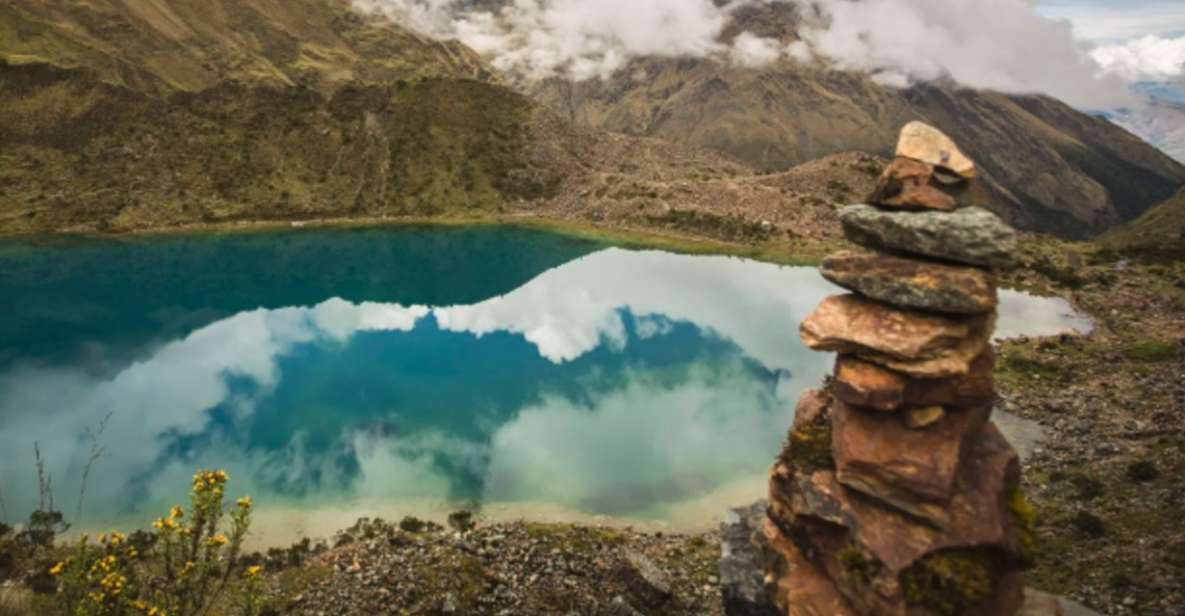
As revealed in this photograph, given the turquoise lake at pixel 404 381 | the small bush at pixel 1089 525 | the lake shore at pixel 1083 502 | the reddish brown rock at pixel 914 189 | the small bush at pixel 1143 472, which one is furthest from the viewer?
the turquoise lake at pixel 404 381

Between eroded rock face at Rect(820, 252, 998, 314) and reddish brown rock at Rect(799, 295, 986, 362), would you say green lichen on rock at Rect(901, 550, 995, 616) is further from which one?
eroded rock face at Rect(820, 252, 998, 314)

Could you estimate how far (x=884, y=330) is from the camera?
22906mm

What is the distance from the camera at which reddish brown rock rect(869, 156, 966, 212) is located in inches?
943

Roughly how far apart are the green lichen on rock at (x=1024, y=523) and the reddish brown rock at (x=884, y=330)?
5.49m

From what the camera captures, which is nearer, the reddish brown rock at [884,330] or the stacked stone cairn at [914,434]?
the stacked stone cairn at [914,434]

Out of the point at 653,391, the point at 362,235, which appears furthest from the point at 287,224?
the point at 653,391

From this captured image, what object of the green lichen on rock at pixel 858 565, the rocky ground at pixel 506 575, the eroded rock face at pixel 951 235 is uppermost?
the eroded rock face at pixel 951 235

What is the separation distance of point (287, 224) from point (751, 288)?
329 feet

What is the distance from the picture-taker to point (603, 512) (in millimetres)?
42562

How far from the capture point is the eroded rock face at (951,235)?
72.7ft

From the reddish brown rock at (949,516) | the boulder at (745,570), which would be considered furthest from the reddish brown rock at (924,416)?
the boulder at (745,570)

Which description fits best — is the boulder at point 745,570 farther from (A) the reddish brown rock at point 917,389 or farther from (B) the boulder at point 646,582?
(A) the reddish brown rock at point 917,389

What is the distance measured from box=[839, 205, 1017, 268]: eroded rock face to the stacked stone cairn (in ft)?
0.14

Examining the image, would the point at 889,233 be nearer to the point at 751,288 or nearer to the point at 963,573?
the point at 963,573
